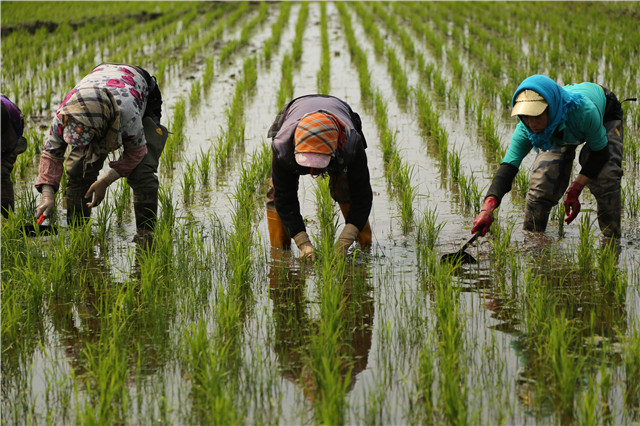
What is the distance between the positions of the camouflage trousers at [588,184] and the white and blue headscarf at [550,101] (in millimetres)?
375

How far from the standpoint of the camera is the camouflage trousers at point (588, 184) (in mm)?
3822

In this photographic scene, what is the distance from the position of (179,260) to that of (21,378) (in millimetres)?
1146

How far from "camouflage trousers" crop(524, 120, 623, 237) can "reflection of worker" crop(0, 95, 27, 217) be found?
111 inches

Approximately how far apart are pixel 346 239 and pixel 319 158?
595mm

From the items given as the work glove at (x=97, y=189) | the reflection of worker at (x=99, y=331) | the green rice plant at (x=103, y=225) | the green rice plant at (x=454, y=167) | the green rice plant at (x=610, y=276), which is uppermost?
the green rice plant at (x=454, y=167)

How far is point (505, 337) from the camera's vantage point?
2.88m

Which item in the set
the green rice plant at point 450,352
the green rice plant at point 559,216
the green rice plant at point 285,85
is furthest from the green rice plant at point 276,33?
the green rice plant at point 450,352

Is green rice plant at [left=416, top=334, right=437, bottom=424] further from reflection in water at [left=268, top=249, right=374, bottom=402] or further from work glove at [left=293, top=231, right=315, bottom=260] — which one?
work glove at [left=293, top=231, right=315, bottom=260]

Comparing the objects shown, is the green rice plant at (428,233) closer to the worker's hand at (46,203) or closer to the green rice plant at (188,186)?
the green rice plant at (188,186)

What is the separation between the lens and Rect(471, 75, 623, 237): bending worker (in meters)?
3.38

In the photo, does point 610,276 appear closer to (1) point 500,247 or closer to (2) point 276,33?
(1) point 500,247

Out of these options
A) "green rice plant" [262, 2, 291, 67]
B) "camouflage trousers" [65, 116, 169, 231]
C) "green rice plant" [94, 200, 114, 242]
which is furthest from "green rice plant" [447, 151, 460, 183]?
"green rice plant" [262, 2, 291, 67]

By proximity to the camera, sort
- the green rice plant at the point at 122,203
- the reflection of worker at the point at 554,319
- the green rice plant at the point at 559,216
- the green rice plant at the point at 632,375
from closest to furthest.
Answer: the green rice plant at the point at 632,375
the reflection of worker at the point at 554,319
the green rice plant at the point at 559,216
the green rice plant at the point at 122,203

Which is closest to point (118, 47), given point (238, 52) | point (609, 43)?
point (238, 52)
